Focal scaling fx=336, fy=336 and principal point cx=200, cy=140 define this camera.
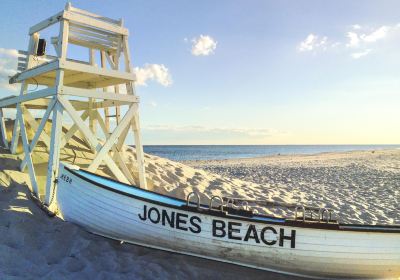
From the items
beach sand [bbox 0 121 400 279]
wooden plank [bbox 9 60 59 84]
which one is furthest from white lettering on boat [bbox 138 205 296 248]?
wooden plank [bbox 9 60 59 84]

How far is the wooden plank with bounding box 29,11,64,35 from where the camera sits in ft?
23.1

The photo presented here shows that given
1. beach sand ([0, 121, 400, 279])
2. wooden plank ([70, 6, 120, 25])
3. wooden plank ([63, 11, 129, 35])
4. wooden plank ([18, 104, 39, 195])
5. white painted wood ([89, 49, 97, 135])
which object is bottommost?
beach sand ([0, 121, 400, 279])

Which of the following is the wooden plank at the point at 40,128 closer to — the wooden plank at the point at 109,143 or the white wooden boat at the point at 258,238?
the wooden plank at the point at 109,143

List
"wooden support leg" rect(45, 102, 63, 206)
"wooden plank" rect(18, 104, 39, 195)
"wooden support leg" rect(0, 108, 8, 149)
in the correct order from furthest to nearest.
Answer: "wooden support leg" rect(0, 108, 8, 149), "wooden plank" rect(18, 104, 39, 195), "wooden support leg" rect(45, 102, 63, 206)

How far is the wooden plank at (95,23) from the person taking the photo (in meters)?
7.01

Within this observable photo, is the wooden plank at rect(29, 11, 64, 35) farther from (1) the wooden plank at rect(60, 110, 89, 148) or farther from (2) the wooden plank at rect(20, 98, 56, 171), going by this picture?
(1) the wooden plank at rect(60, 110, 89, 148)

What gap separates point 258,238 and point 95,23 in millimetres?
5721

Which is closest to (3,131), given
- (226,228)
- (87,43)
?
(87,43)

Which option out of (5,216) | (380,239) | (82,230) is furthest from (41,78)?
(380,239)

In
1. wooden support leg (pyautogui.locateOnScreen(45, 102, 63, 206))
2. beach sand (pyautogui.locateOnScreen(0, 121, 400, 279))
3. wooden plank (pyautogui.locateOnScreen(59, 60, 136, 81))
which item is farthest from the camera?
wooden plank (pyautogui.locateOnScreen(59, 60, 136, 81))

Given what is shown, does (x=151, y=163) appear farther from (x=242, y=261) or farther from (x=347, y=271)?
(x=347, y=271)

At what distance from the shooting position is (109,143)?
7.40 metres

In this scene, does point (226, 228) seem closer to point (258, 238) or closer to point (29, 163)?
point (258, 238)

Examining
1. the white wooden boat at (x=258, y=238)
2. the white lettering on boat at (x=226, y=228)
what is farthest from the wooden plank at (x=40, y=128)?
the white lettering on boat at (x=226, y=228)
